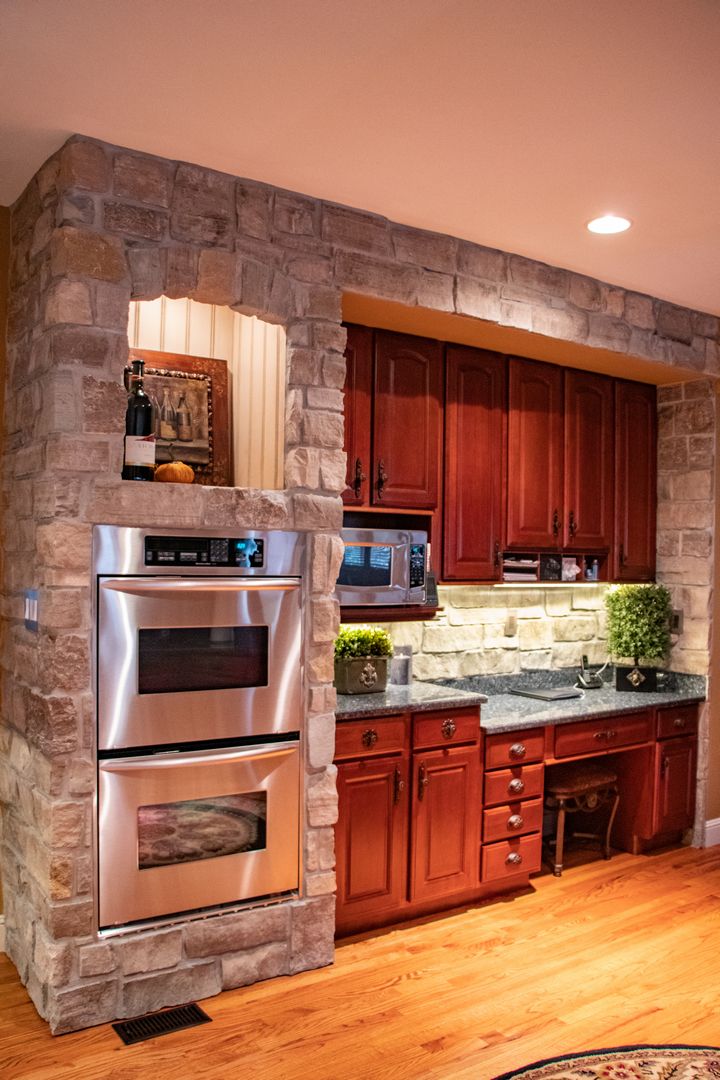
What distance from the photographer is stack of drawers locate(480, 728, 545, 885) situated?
3.92 meters

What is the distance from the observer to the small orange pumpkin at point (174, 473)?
308 cm

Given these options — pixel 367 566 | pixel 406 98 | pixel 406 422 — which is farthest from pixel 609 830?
pixel 406 98

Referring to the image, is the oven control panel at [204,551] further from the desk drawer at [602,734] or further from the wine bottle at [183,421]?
the desk drawer at [602,734]

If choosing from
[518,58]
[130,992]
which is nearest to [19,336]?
[518,58]

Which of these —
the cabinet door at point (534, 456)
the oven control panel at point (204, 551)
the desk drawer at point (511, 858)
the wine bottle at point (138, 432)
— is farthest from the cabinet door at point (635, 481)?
the wine bottle at point (138, 432)

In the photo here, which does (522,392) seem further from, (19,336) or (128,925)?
(128,925)

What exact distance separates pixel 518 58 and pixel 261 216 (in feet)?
3.75

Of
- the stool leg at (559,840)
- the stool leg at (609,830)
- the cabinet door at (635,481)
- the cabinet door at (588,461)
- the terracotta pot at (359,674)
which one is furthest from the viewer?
the cabinet door at (635,481)

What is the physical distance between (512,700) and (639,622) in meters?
0.88

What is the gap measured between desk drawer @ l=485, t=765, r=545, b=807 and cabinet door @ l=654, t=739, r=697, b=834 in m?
0.90

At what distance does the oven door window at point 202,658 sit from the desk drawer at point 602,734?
1.70m

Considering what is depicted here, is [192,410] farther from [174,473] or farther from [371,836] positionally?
[371,836]

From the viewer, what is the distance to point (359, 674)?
3809mm

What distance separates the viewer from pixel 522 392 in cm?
449
